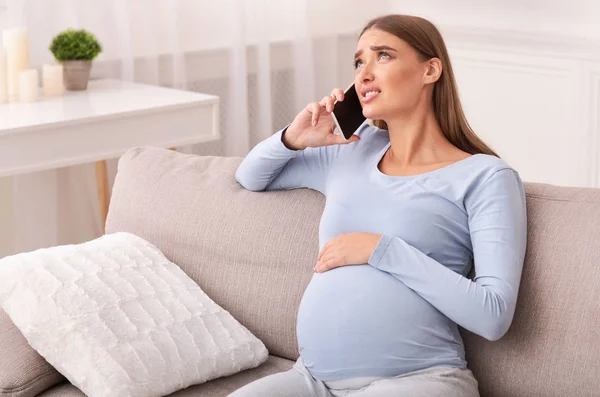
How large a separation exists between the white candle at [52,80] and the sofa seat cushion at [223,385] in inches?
57.6

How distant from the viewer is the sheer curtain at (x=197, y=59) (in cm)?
329

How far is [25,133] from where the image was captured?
8.78 feet

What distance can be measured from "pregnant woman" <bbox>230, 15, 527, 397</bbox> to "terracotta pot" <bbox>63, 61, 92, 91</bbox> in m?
1.50

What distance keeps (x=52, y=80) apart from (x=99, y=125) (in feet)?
1.05

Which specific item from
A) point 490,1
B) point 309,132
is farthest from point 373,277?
point 490,1

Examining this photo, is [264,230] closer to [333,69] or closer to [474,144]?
[474,144]

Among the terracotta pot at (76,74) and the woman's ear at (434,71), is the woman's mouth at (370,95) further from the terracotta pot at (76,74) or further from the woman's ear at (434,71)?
the terracotta pot at (76,74)

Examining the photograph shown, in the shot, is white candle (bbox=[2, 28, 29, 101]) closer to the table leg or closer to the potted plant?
the potted plant

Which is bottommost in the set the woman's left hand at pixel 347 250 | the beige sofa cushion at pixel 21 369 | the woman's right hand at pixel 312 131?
the beige sofa cushion at pixel 21 369

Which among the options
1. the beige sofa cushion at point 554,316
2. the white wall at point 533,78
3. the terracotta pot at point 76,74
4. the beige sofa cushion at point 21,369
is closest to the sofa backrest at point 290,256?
the beige sofa cushion at point 554,316

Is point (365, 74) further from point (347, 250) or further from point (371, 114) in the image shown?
point (347, 250)

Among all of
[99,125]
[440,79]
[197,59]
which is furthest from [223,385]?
[197,59]

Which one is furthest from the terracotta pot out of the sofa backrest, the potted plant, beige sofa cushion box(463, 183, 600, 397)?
beige sofa cushion box(463, 183, 600, 397)

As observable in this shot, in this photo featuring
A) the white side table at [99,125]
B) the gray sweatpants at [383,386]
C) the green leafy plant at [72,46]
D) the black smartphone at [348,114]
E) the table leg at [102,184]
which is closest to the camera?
the gray sweatpants at [383,386]
